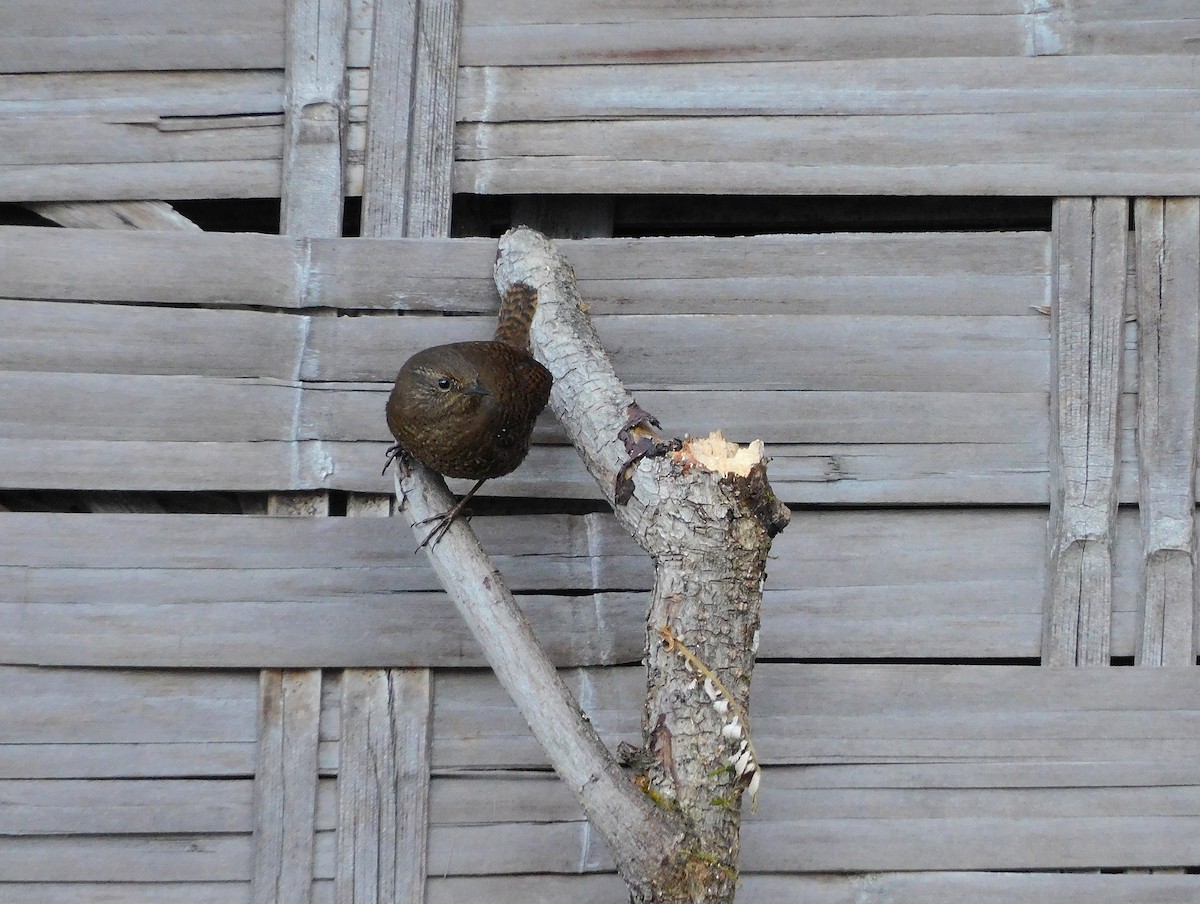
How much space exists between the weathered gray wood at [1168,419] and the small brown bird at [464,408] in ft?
5.19

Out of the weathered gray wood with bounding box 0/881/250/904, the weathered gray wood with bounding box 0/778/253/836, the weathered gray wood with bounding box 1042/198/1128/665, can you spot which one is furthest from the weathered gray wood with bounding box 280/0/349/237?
the weathered gray wood with bounding box 1042/198/1128/665

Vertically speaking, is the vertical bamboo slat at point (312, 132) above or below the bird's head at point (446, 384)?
above

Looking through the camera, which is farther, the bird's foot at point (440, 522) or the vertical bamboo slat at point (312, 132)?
the vertical bamboo slat at point (312, 132)

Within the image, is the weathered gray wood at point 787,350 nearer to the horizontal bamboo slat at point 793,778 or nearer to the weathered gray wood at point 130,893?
the horizontal bamboo slat at point 793,778

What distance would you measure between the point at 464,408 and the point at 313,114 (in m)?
1.08

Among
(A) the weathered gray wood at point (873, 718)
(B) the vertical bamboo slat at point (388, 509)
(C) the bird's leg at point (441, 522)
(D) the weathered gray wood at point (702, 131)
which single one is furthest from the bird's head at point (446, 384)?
(A) the weathered gray wood at point (873, 718)

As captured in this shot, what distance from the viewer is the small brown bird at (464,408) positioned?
1.96 metres

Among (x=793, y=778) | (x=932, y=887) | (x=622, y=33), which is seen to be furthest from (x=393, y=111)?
(x=932, y=887)

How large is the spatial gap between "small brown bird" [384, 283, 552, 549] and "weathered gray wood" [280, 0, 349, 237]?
2.42ft

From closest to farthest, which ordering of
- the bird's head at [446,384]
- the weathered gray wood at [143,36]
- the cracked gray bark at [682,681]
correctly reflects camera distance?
the cracked gray bark at [682,681] → the bird's head at [446,384] → the weathered gray wood at [143,36]

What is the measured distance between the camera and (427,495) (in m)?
2.10

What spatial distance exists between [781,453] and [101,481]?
1.74 m

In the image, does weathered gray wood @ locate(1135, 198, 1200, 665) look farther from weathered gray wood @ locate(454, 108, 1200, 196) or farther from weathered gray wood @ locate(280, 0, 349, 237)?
weathered gray wood @ locate(280, 0, 349, 237)

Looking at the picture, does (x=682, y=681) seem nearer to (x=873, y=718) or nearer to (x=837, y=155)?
(x=873, y=718)
